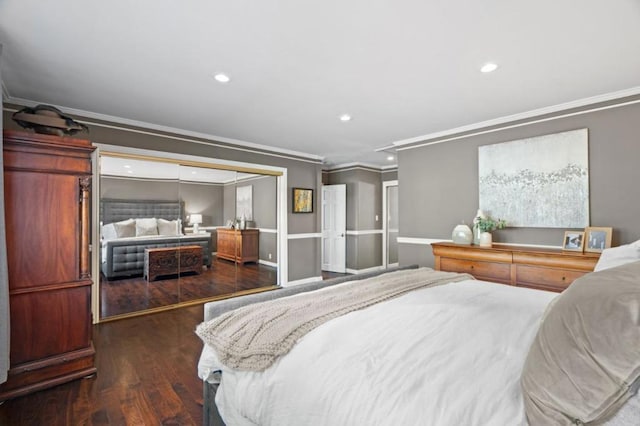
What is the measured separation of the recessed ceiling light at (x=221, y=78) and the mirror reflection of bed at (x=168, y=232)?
2.01 metres

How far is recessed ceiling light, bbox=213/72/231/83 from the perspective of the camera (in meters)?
2.59

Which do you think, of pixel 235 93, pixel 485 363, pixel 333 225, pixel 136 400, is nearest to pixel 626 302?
pixel 485 363

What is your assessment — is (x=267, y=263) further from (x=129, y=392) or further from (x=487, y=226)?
(x=487, y=226)

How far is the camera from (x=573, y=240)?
3.16m

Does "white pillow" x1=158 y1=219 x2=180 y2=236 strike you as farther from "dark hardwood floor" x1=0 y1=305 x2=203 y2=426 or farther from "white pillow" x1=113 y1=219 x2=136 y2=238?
"dark hardwood floor" x1=0 y1=305 x2=203 y2=426

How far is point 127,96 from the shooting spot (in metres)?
3.04

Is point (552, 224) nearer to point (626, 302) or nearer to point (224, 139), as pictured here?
point (626, 302)

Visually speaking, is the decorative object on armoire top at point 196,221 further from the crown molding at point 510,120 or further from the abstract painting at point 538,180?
the abstract painting at point 538,180

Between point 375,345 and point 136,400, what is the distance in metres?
1.93

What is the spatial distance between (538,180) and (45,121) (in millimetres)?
4782

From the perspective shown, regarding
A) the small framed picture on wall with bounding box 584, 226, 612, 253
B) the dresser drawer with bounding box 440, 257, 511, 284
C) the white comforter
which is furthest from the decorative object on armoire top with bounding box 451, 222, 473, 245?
the white comforter

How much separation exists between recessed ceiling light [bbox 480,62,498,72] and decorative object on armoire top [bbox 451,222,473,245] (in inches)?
78.2

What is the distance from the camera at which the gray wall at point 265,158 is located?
3.72m

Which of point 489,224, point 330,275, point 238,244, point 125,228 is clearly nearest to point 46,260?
point 125,228
